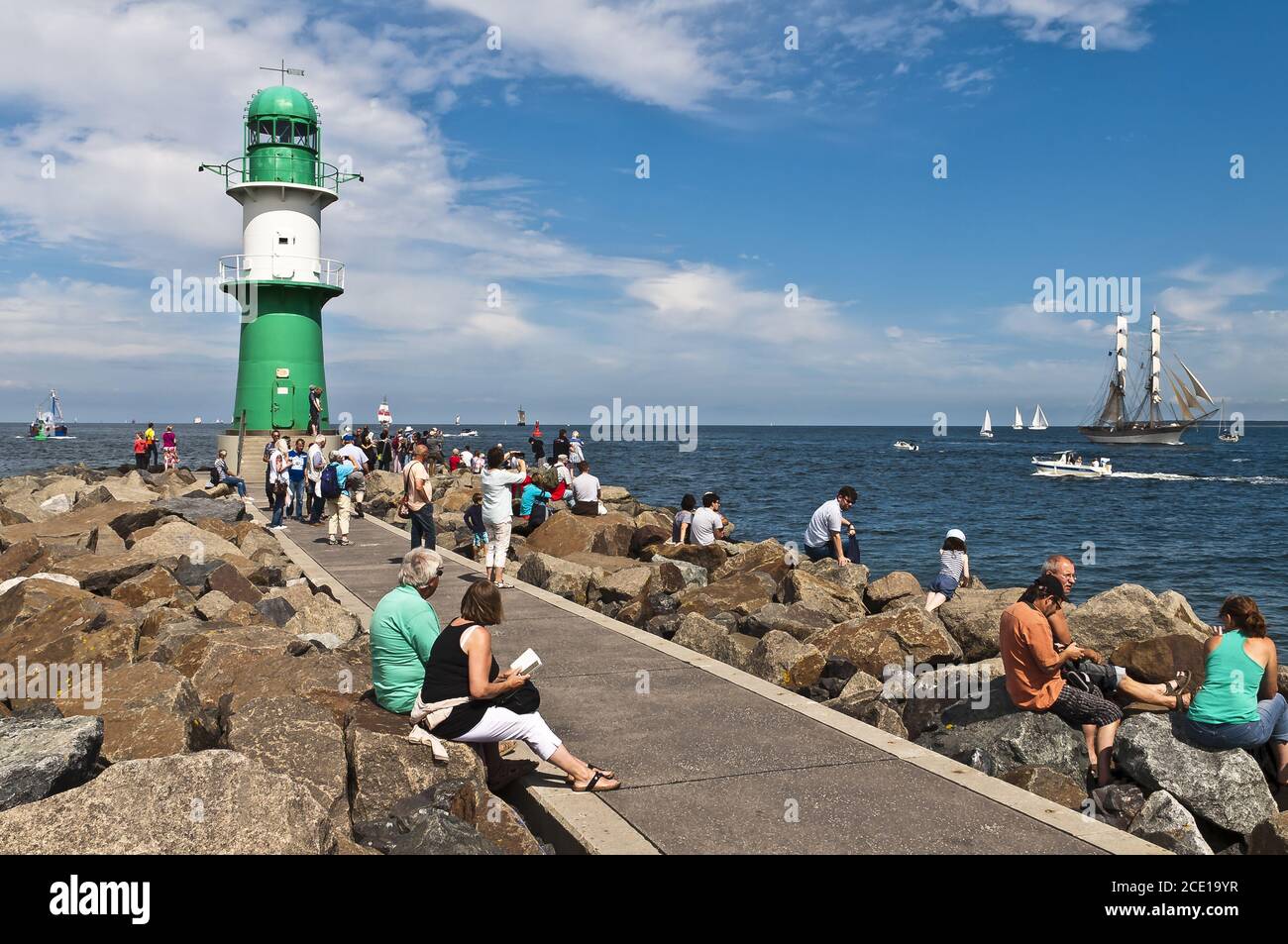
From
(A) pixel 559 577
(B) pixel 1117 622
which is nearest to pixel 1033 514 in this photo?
(B) pixel 1117 622

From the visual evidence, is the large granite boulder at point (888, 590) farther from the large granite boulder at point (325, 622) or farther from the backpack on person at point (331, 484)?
the backpack on person at point (331, 484)

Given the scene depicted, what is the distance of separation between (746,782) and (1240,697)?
347cm

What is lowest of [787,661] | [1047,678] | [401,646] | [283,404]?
[787,661]

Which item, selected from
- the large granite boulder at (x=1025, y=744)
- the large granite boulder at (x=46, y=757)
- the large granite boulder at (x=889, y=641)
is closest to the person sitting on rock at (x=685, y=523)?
the large granite boulder at (x=889, y=641)

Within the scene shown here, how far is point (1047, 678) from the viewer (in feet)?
23.0

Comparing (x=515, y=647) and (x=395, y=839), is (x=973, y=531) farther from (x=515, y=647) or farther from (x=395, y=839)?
(x=395, y=839)

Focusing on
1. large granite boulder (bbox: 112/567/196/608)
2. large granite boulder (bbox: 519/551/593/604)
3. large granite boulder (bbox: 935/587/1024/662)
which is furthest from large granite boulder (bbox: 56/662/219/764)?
large granite boulder (bbox: 935/587/1024/662)

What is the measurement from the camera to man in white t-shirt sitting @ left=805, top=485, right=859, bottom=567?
14.3 metres

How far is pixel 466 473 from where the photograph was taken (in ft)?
103

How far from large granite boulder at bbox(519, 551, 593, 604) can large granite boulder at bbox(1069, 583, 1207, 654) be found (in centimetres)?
571

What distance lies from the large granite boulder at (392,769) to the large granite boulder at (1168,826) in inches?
152

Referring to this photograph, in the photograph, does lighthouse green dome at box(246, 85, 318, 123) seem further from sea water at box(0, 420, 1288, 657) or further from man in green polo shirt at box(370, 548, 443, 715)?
man in green polo shirt at box(370, 548, 443, 715)

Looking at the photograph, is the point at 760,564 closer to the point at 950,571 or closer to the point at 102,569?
the point at 950,571
